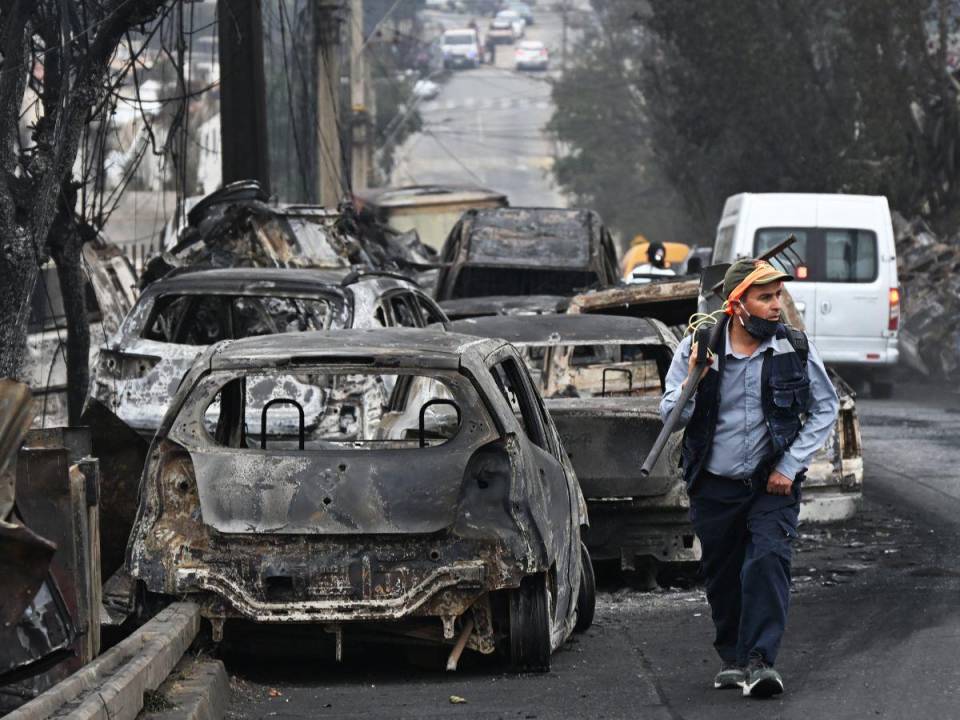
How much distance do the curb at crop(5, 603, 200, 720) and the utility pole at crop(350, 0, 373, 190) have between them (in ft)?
169

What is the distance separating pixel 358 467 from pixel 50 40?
5945 mm

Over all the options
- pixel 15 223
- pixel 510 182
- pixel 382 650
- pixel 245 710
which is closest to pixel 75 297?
A: pixel 15 223

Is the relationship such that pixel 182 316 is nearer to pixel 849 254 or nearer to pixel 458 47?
pixel 849 254

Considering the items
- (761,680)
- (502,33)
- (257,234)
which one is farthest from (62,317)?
(502,33)

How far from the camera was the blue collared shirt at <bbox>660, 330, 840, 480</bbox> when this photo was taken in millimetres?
7211

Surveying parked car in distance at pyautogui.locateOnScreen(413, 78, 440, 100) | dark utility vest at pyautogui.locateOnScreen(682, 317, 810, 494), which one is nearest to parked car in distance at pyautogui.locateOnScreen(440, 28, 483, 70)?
parked car in distance at pyautogui.locateOnScreen(413, 78, 440, 100)

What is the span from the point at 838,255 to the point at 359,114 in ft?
131

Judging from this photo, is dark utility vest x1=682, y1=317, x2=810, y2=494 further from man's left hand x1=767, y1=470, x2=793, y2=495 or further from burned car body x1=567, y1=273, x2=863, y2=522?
burned car body x1=567, y1=273, x2=863, y2=522

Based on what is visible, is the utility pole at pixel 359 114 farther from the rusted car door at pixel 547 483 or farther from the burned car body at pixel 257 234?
the rusted car door at pixel 547 483

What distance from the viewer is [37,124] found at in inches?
452

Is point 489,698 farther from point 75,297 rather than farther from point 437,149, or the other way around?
point 437,149

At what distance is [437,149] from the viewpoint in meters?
99.1

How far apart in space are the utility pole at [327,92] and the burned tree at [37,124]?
51.6 feet

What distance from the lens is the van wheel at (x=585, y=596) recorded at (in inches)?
339
